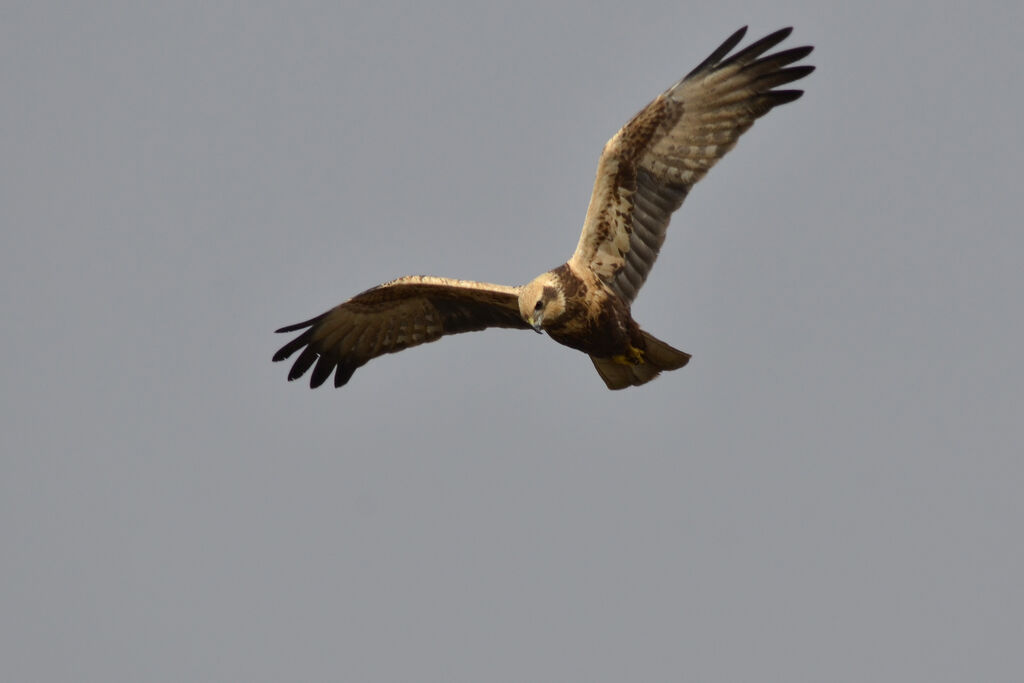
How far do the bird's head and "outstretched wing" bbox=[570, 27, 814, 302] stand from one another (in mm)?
630

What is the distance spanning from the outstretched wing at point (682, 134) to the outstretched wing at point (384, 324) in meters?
1.50

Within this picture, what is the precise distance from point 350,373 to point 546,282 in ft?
9.88

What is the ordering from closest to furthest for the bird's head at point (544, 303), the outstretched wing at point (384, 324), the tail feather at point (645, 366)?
the bird's head at point (544, 303), the tail feather at point (645, 366), the outstretched wing at point (384, 324)

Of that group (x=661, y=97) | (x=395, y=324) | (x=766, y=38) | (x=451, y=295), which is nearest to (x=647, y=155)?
(x=661, y=97)

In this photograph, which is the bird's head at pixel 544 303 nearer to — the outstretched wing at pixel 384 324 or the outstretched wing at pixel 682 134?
the outstretched wing at pixel 682 134

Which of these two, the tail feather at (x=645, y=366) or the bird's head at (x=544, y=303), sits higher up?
the bird's head at (x=544, y=303)

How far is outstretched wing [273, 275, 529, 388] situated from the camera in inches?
519

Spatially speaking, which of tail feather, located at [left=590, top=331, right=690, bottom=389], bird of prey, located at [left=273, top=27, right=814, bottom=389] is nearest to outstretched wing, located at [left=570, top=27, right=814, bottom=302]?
bird of prey, located at [left=273, top=27, right=814, bottom=389]

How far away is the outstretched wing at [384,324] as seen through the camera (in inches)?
519

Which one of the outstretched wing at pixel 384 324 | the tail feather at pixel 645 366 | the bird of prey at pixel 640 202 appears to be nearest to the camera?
the bird of prey at pixel 640 202

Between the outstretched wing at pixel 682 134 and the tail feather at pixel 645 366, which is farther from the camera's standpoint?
the tail feather at pixel 645 366

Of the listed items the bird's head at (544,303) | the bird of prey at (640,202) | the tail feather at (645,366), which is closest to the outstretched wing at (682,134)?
the bird of prey at (640,202)

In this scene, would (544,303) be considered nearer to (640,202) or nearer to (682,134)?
(640,202)

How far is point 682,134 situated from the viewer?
11953 mm
